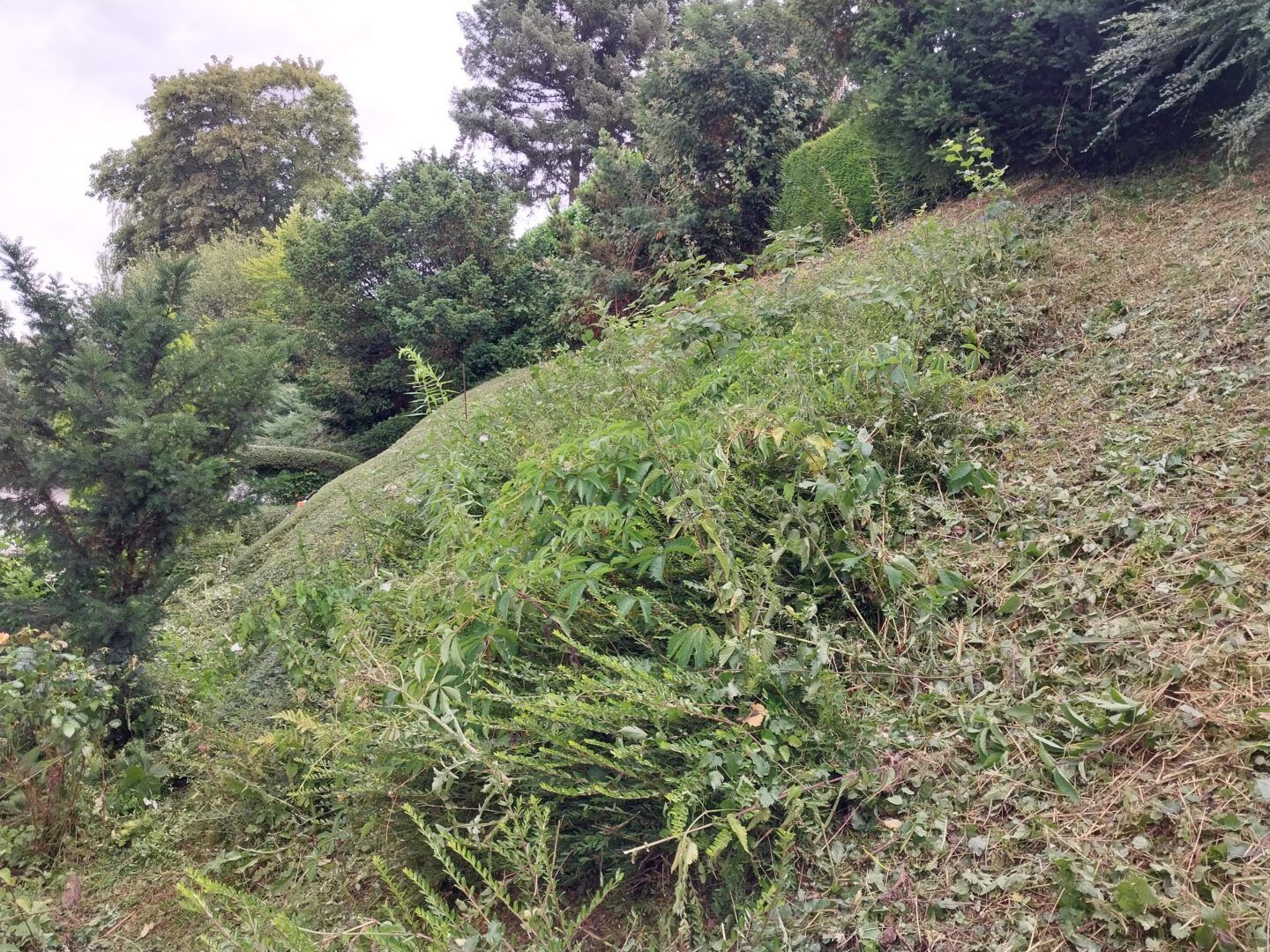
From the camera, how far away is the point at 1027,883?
55.6 inches

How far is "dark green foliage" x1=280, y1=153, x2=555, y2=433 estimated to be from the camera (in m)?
9.55

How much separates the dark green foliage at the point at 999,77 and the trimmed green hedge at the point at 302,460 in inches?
282

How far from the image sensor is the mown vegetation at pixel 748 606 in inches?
60.4

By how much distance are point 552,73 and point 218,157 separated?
1156cm

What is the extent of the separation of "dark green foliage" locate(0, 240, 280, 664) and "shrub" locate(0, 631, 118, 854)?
0.34 meters

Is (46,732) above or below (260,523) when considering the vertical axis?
below

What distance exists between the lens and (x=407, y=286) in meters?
9.54

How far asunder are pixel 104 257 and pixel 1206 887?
34.7m

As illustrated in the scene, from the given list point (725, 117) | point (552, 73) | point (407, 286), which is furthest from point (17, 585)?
point (552, 73)

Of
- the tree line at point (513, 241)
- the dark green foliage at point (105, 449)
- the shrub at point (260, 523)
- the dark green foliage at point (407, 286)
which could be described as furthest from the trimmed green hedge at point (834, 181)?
the shrub at point (260, 523)

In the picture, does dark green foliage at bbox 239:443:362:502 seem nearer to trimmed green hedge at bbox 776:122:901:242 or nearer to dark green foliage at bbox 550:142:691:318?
dark green foliage at bbox 550:142:691:318

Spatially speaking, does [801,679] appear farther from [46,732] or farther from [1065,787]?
[46,732]

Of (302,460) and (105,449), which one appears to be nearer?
(105,449)

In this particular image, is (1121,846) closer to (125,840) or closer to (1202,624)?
(1202,624)
